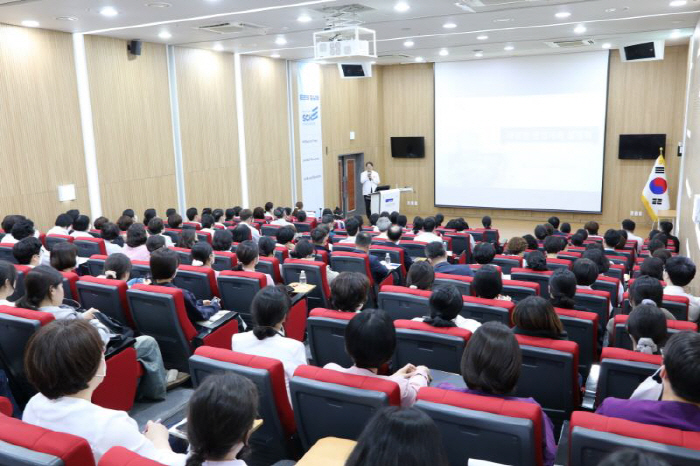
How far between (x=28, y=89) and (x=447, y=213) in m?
11.6

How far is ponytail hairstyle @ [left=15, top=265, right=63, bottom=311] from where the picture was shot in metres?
3.58

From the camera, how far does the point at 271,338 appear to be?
3268mm

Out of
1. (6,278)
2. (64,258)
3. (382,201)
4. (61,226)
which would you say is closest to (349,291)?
(6,278)

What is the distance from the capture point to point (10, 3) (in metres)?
6.97

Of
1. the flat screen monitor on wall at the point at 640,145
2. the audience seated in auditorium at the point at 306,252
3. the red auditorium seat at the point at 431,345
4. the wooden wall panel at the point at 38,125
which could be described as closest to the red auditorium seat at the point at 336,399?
the red auditorium seat at the point at 431,345

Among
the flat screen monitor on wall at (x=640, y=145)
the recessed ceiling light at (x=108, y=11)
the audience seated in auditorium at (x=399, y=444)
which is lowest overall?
the audience seated in auditorium at (x=399, y=444)

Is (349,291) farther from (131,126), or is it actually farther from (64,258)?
(131,126)

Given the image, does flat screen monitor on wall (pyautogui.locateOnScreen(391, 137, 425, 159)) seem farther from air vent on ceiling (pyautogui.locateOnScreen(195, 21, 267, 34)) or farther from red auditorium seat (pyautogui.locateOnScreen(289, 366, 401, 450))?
red auditorium seat (pyautogui.locateOnScreen(289, 366, 401, 450))

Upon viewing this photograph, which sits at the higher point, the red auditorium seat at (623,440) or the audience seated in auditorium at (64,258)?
the audience seated in auditorium at (64,258)

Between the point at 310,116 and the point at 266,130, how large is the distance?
178 cm

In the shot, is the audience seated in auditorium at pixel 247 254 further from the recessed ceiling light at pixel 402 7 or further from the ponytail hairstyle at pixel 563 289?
the recessed ceiling light at pixel 402 7

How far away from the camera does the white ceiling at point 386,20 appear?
303 inches

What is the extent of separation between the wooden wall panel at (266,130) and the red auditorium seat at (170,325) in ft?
30.5

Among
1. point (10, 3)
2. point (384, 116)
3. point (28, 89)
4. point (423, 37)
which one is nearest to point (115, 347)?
point (10, 3)
